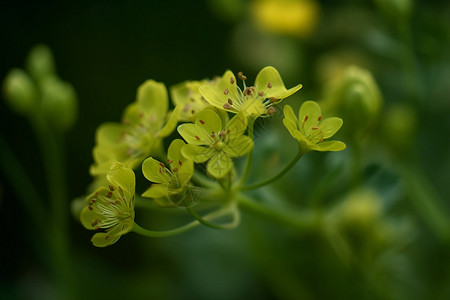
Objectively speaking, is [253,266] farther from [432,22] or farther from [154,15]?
[154,15]

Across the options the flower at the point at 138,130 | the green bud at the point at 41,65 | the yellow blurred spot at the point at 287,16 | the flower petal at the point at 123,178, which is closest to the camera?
the flower petal at the point at 123,178

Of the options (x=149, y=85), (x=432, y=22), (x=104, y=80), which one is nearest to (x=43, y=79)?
(x=149, y=85)

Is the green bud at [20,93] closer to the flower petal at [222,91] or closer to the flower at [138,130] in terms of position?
the flower at [138,130]

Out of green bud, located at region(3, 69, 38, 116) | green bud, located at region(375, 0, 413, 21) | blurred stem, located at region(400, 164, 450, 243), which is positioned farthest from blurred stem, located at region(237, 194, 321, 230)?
green bud, located at region(3, 69, 38, 116)

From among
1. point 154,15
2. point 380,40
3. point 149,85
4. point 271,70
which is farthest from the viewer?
point 154,15

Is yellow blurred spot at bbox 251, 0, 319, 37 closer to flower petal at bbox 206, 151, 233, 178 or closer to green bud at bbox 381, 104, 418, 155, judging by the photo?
green bud at bbox 381, 104, 418, 155

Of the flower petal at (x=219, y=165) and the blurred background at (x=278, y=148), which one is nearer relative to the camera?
the flower petal at (x=219, y=165)

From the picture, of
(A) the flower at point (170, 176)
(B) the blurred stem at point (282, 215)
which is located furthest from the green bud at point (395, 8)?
(A) the flower at point (170, 176)
